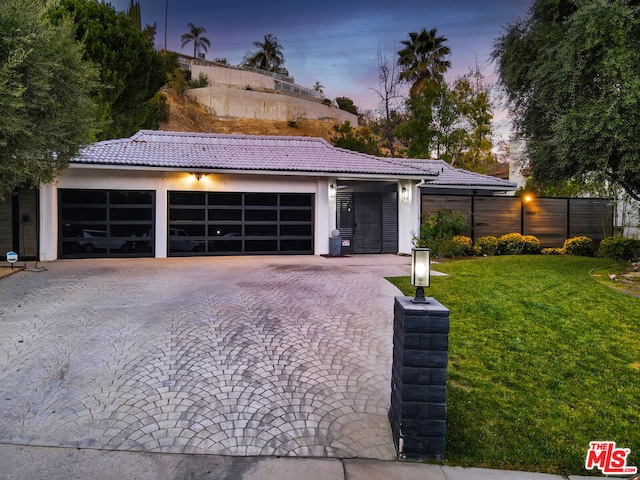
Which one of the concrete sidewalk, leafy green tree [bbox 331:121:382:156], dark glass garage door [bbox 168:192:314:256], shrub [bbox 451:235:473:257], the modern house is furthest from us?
leafy green tree [bbox 331:121:382:156]

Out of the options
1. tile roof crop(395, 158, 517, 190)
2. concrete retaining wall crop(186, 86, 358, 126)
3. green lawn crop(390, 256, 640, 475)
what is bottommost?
green lawn crop(390, 256, 640, 475)

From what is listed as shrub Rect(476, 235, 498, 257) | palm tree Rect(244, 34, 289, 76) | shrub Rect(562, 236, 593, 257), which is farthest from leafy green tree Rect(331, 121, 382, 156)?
palm tree Rect(244, 34, 289, 76)

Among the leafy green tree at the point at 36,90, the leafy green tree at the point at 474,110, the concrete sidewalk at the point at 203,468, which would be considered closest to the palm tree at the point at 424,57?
the leafy green tree at the point at 474,110

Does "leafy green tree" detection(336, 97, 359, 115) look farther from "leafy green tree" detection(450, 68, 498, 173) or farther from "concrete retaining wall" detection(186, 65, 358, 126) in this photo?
"leafy green tree" detection(450, 68, 498, 173)

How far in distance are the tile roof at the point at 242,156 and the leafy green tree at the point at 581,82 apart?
14.7ft

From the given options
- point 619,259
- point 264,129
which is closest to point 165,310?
point 619,259

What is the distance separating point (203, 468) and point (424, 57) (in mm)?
33484

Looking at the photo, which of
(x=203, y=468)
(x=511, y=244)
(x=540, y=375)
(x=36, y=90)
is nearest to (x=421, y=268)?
(x=540, y=375)

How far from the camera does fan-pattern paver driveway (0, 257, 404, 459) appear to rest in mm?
2982

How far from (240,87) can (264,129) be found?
6.83m

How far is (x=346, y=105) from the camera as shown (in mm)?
55250

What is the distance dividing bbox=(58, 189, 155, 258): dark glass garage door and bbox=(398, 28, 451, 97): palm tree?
2412cm

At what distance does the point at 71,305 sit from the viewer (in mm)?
6320

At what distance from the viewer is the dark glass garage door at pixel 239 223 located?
12.8 metres
